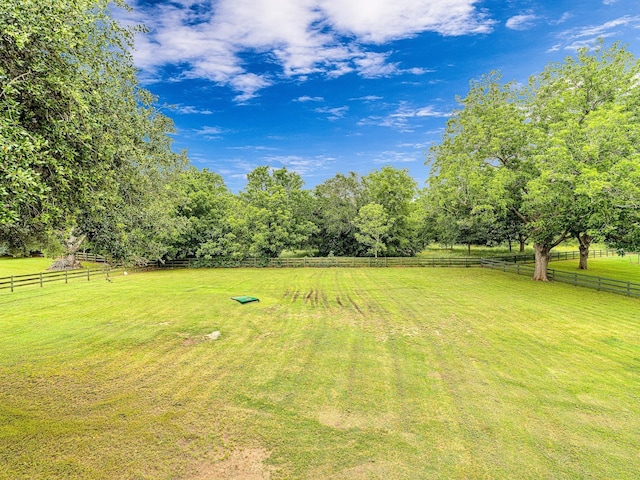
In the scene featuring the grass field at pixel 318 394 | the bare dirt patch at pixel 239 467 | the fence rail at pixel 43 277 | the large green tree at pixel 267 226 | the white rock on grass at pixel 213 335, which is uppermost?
the large green tree at pixel 267 226

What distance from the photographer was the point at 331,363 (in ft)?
28.1

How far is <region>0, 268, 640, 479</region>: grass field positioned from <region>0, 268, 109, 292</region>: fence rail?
720cm

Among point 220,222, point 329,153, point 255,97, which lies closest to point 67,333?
point 220,222

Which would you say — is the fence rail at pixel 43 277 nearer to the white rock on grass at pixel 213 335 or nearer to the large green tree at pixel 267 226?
the white rock on grass at pixel 213 335

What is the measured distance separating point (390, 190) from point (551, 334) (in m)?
31.7

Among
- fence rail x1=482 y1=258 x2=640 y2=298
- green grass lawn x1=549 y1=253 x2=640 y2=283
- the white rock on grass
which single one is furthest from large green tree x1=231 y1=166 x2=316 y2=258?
green grass lawn x1=549 y1=253 x2=640 y2=283

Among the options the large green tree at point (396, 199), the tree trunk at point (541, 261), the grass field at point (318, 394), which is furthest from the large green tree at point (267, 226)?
the tree trunk at point (541, 261)

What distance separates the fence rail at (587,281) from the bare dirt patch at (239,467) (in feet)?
72.7

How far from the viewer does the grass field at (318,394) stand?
4941mm

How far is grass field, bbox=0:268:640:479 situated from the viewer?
195 inches

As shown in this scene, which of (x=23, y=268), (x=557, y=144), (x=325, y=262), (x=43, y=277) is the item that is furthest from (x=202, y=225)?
(x=557, y=144)

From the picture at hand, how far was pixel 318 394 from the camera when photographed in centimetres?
695

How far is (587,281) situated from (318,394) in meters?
22.8

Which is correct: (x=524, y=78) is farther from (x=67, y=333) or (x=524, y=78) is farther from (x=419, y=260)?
(x=67, y=333)
